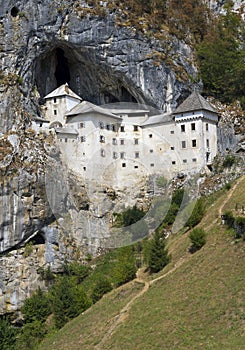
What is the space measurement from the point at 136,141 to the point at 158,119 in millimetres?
3460

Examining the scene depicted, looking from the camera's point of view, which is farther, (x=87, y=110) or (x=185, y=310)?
(x=87, y=110)

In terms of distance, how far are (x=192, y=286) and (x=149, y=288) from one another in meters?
4.28

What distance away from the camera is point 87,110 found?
6278 cm

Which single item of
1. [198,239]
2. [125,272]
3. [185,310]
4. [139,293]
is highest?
[198,239]

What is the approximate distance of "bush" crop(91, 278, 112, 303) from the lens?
4678 centimetres

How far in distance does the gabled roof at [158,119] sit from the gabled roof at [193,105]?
3.58 ft

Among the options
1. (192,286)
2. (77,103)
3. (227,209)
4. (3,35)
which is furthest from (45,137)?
(192,286)

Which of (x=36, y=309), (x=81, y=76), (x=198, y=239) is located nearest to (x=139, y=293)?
(x=198, y=239)

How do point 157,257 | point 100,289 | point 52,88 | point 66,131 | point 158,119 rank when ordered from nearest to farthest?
point 157,257 < point 100,289 < point 66,131 < point 158,119 < point 52,88

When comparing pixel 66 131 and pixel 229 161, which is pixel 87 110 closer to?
pixel 66 131

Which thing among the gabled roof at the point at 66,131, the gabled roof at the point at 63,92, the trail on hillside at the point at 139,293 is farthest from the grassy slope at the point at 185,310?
the gabled roof at the point at 63,92

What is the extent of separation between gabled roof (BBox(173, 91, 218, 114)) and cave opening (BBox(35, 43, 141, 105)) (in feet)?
19.5

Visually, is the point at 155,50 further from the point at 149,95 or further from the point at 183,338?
the point at 183,338

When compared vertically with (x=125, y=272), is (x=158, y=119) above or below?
above
